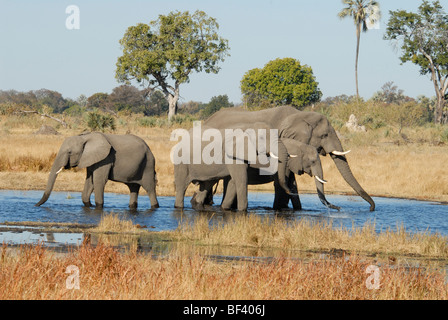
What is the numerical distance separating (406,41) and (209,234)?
190 feet

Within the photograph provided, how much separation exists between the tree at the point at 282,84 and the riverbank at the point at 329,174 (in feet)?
168

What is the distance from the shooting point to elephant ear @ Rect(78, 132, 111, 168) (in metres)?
18.5

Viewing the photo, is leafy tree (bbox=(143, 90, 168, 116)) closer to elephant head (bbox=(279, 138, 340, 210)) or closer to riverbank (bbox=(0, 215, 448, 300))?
elephant head (bbox=(279, 138, 340, 210))

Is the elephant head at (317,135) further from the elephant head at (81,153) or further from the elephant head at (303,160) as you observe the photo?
the elephant head at (81,153)

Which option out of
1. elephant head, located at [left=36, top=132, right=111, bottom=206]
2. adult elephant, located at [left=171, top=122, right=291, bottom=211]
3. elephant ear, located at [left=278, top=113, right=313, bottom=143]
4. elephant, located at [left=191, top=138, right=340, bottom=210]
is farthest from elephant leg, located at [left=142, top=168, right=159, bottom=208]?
elephant ear, located at [left=278, top=113, right=313, bottom=143]

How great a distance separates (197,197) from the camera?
2000 centimetres

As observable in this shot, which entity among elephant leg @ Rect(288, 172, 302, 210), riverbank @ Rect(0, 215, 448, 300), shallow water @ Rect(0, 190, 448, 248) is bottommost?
riverbank @ Rect(0, 215, 448, 300)

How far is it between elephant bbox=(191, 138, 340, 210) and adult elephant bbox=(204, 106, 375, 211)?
739mm

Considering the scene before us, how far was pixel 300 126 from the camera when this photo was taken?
2075cm

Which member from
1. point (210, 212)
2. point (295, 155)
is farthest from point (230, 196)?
point (295, 155)

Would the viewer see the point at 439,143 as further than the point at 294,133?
Yes

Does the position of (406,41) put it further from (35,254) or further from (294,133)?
(35,254)

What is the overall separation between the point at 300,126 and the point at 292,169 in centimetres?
170

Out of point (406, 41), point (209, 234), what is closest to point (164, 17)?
point (406, 41)
